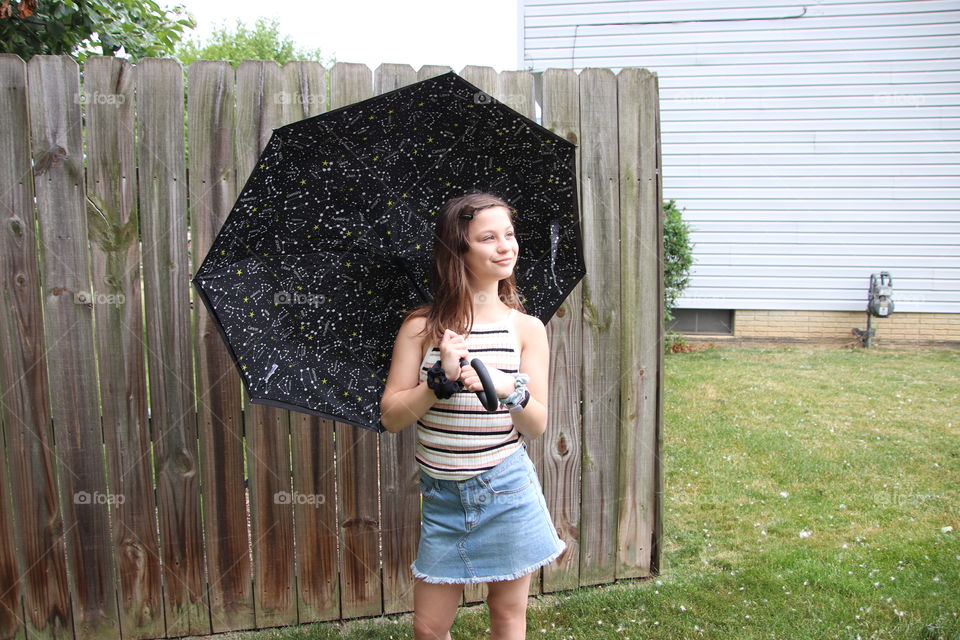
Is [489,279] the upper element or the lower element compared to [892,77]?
lower

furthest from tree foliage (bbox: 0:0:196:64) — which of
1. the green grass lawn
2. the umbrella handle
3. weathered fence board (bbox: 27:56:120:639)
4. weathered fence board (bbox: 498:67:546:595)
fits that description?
the green grass lawn

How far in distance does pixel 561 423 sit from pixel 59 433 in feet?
7.24

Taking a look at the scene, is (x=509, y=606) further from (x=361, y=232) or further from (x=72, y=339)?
(x=72, y=339)

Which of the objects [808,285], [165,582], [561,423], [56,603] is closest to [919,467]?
[561,423]

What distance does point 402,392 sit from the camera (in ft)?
7.34

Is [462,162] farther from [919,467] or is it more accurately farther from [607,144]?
[919,467]

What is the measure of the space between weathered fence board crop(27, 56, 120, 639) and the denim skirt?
1.63m

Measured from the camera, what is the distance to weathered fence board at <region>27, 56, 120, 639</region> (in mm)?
2838

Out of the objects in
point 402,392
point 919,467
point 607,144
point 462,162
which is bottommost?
point 919,467

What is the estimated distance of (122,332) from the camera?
2.97 m

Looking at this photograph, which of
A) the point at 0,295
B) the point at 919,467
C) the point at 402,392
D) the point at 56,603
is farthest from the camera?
the point at 919,467

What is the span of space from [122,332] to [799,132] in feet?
33.5

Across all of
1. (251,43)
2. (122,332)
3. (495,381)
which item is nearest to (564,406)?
(495,381)

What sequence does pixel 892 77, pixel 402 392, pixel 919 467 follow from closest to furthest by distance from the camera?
pixel 402 392 → pixel 919 467 → pixel 892 77
